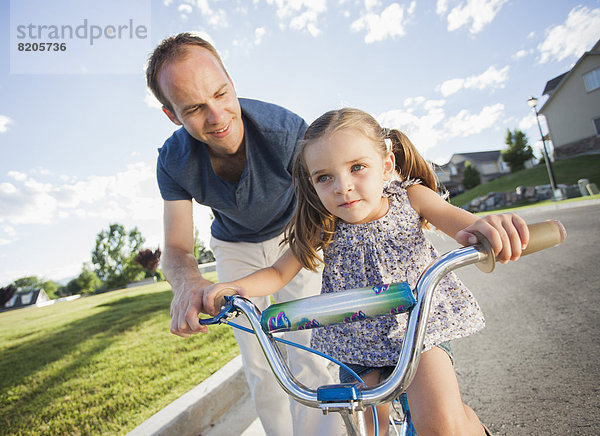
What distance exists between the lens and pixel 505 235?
1223 mm

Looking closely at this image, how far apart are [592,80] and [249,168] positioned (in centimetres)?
3421

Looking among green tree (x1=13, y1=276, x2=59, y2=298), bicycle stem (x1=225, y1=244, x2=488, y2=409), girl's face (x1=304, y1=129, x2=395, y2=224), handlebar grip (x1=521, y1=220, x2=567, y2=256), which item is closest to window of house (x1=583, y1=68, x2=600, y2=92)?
girl's face (x1=304, y1=129, x2=395, y2=224)

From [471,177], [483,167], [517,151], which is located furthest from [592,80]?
[483,167]

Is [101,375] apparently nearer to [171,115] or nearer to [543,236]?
[171,115]

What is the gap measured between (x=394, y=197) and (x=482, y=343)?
2430mm

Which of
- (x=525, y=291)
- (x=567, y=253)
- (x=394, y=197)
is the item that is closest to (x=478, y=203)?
(x=567, y=253)

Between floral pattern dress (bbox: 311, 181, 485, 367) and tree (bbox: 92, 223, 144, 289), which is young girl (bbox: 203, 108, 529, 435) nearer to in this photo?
floral pattern dress (bbox: 311, 181, 485, 367)

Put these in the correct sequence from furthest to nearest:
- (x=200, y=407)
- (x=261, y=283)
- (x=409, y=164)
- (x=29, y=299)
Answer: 1. (x=29, y=299)
2. (x=200, y=407)
3. (x=409, y=164)
4. (x=261, y=283)

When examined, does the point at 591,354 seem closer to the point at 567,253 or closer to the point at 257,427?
the point at 257,427

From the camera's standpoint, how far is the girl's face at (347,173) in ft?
5.61

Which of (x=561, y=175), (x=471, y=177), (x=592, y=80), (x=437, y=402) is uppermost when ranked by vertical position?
(x=592, y=80)

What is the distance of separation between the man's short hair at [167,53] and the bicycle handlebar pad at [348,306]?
206 cm

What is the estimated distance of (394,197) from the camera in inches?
78.4

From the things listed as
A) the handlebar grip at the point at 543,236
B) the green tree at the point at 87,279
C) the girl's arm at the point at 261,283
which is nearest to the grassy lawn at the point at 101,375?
the girl's arm at the point at 261,283
